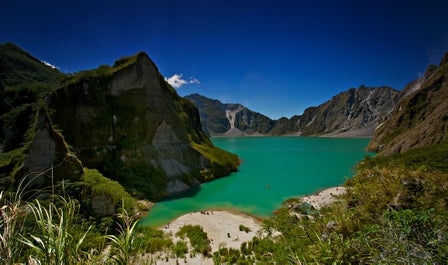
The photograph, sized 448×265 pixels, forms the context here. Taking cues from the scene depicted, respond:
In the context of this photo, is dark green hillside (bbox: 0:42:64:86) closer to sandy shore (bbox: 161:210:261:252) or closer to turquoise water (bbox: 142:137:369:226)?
turquoise water (bbox: 142:137:369:226)

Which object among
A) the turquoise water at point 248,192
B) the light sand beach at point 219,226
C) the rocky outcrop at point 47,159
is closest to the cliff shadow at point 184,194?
the turquoise water at point 248,192

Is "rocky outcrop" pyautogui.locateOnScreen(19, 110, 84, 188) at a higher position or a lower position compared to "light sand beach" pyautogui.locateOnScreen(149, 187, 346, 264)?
higher

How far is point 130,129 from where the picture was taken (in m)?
26.6

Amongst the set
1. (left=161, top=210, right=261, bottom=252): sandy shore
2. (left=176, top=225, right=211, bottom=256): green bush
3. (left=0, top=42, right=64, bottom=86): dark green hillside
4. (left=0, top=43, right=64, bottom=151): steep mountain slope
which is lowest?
(left=161, top=210, right=261, bottom=252): sandy shore

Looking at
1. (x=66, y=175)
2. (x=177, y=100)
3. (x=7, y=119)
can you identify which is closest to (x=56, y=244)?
(x=66, y=175)

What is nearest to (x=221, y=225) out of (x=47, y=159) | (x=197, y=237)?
(x=197, y=237)

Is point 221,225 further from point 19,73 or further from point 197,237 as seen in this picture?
point 19,73

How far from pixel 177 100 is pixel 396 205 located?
38596 millimetres

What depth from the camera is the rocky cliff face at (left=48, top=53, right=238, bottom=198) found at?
22344 millimetres

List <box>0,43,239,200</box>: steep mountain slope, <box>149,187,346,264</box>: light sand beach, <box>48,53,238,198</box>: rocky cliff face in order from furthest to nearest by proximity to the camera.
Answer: <box>48,53,238,198</box>: rocky cliff face
<box>0,43,239,200</box>: steep mountain slope
<box>149,187,346,264</box>: light sand beach

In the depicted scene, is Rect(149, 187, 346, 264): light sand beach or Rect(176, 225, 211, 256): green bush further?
Rect(149, 187, 346, 264): light sand beach

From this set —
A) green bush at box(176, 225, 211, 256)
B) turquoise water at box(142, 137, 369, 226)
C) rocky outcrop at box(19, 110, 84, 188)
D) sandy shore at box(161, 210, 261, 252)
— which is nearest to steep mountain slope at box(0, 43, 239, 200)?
rocky outcrop at box(19, 110, 84, 188)

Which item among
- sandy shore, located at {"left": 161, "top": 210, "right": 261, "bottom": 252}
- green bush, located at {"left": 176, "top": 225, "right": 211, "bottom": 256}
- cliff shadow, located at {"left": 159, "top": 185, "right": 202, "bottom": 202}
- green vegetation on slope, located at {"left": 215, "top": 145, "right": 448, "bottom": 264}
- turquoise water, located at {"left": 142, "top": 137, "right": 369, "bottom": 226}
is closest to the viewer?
green vegetation on slope, located at {"left": 215, "top": 145, "right": 448, "bottom": 264}

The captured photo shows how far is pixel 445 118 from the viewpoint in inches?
1449
